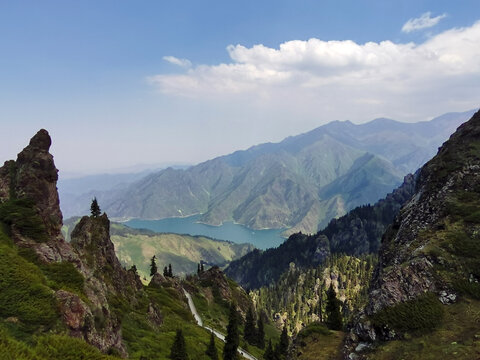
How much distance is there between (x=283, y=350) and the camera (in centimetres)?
8919

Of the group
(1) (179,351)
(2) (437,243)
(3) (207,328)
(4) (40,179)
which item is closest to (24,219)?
(4) (40,179)

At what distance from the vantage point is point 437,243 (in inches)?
1809

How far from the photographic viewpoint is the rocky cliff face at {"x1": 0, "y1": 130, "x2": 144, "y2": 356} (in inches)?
1093

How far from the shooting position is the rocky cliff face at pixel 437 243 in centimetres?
3825

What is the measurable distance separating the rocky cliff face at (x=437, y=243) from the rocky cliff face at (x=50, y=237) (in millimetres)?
29984

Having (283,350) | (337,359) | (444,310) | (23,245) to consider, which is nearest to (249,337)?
(283,350)

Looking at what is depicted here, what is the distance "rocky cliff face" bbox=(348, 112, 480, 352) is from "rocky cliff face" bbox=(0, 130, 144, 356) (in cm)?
2998

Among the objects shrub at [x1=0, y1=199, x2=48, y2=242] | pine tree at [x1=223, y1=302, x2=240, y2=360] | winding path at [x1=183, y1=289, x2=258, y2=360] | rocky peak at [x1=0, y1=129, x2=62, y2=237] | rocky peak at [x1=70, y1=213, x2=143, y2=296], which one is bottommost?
winding path at [x1=183, y1=289, x2=258, y2=360]

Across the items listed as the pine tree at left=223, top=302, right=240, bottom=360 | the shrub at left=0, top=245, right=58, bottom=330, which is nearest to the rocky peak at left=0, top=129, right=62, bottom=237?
the shrub at left=0, top=245, right=58, bottom=330

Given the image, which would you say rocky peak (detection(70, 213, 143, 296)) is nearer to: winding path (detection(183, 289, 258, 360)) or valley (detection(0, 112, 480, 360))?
valley (detection(0, 112, 480, 360))

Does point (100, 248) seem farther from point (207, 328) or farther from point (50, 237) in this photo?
point (207, 328)

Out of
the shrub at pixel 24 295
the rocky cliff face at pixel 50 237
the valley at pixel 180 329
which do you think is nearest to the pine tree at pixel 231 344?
the valley at pixel 180 329

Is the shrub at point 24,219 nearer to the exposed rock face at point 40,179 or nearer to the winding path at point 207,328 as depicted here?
the exposed rock face at point 40,179

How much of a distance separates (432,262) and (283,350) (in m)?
61.5
